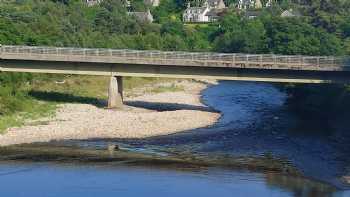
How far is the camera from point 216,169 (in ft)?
150

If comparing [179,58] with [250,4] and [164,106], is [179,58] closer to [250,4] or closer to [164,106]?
[164,106]

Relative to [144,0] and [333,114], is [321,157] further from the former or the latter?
[144,0]

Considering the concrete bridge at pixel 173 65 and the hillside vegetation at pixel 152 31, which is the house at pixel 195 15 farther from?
the concrete bridge at pixel 173 65

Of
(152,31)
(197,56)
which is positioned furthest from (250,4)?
(197,56)

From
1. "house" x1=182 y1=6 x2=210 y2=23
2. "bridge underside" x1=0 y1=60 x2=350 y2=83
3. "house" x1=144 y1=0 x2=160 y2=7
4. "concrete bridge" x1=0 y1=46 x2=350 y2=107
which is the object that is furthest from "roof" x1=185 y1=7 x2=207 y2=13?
"bridge underside" x1=0 y1=60 x2=350 y2=83

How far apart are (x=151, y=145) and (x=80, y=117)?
442 inches

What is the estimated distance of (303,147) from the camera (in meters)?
52.9

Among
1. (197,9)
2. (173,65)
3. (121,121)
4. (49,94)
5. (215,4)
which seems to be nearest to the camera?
(121,121)

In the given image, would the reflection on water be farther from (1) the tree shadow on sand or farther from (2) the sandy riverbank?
(1) the tree shadow on sand

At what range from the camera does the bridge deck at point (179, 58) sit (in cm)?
6197

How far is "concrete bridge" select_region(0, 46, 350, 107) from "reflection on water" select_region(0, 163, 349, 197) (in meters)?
19.5

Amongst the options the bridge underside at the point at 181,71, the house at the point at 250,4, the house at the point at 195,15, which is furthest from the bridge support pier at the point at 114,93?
the house at the point at 250,4

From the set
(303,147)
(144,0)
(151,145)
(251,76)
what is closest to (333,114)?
(251,76)

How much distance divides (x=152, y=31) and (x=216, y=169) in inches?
3177
